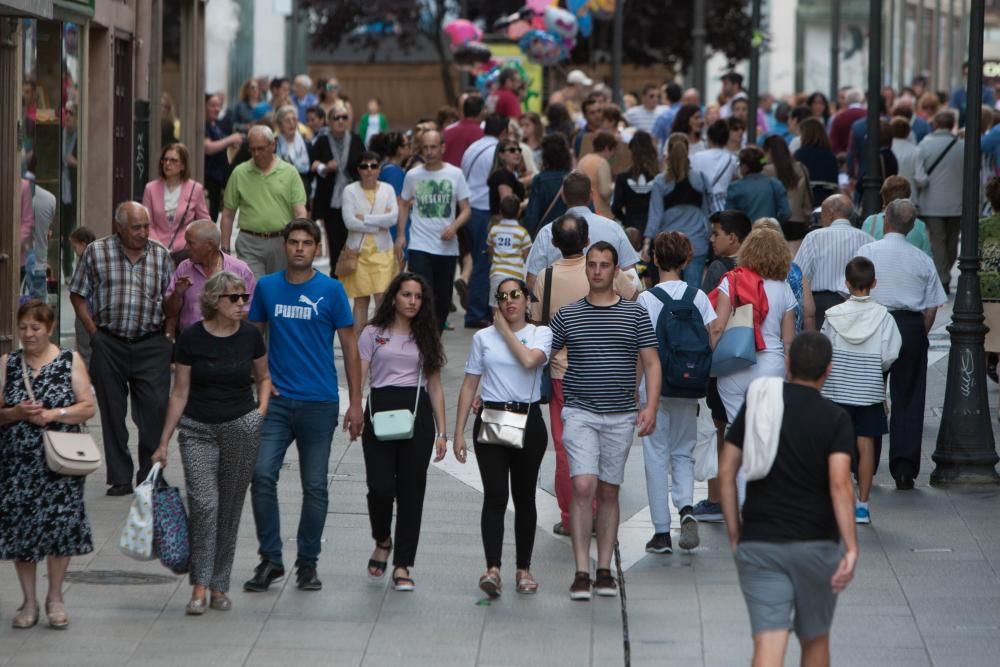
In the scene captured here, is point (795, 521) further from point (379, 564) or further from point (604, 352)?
point (379, 564)

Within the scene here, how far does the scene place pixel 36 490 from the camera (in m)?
8.43

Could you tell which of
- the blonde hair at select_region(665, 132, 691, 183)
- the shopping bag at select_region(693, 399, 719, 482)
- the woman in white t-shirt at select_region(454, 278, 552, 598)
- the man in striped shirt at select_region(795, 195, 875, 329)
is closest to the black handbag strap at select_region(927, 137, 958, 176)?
the blonde hair at select_region(665, 132, 691, 183)

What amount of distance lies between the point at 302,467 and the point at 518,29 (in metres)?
27.1

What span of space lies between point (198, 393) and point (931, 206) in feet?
40.8

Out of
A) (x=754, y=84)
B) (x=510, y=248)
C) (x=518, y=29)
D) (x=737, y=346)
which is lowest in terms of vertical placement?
(x=737, y=346)

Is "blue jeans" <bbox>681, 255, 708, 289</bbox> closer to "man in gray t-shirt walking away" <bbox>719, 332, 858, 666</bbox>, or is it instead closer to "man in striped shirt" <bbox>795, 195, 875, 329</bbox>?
"man in striped shirt" <bbox>795, 195, 875, 329</bbox>

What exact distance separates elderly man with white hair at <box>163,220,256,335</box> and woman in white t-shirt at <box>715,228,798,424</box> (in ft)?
8.85

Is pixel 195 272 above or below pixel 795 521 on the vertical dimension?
above

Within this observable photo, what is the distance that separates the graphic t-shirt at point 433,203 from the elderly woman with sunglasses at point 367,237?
495 millimetres

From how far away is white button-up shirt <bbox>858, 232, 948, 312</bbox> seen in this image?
11672 millimetres

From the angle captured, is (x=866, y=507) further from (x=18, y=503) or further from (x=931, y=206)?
(x=931, y=206)

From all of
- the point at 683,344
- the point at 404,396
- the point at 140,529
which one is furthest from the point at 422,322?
the point at 140,529

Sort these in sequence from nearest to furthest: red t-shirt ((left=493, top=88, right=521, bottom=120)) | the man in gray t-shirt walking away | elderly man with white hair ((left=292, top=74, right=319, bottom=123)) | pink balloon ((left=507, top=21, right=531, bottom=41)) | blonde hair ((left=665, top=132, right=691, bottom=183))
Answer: the man in gray t-shirt walking away
blonde hair ((left=665, top=132, right=691, bottom=183))
red t-shirt ((left=493, top=88, right=521, bottom=120))
elderly man with white hair ((left=292, top=74, right=319, bottom=123))
pink balloon ((left=507, top=21, right=531, bottom=41))

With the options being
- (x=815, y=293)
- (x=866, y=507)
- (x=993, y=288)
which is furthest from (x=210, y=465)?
(x=993, y=288)
